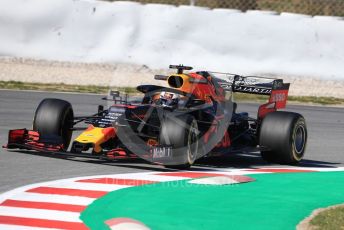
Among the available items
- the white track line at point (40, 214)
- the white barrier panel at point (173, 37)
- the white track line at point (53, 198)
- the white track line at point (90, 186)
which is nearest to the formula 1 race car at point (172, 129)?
the white track line at point (90, 186)

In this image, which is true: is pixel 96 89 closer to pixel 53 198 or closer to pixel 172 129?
pixel 172 129

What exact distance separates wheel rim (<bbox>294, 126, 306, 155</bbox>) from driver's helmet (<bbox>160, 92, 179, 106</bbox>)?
185 cm

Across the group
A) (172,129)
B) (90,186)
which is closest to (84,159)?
(172,129)

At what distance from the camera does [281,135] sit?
12047 millimetres

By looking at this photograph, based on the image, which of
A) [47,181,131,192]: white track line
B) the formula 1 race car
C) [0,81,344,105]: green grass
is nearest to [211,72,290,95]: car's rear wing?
the formula 1 race car

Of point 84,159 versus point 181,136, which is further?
point 84,159

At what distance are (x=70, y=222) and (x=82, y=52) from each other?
15.5 metres

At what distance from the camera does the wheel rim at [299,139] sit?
12.4 metres

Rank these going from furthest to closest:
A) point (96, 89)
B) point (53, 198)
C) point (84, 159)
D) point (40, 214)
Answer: point (96, 89) < point (84, 159) < point (53, 198) < point (40, 214)

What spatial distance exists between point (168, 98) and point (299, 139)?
6.89ft

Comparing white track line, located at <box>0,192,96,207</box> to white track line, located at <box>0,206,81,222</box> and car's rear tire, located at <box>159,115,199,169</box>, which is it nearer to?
white track line, located at <box>0,206,81,222</box>

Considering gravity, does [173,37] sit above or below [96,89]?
above

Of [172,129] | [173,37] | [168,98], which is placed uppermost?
[173,37]

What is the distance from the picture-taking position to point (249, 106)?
2053cm
